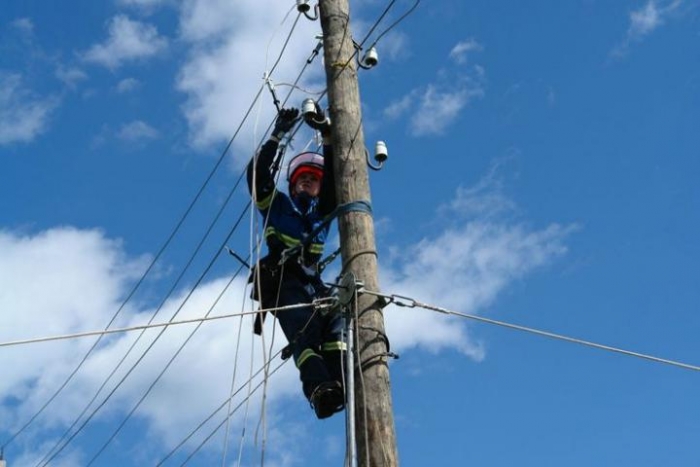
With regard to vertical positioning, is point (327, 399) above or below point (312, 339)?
below

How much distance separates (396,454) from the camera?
514 cm

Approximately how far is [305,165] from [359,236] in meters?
1.79

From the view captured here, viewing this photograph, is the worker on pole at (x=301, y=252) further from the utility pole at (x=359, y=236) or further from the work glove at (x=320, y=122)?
the utility pole at (x=359, y=236)

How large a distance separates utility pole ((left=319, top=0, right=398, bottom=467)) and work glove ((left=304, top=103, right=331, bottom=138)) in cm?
17

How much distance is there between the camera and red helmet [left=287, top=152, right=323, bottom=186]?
7.55m

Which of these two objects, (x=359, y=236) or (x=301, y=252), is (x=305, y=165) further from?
(x=359, y=236)

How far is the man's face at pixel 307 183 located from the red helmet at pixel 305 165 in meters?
0.03

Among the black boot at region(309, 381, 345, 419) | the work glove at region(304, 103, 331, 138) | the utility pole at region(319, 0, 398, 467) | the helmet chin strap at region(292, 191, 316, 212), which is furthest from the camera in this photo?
the helmet chin strap at region(292, 191, 316, 212)

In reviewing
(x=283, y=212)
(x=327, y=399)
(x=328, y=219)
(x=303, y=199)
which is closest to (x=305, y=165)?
(x=303, y=199)

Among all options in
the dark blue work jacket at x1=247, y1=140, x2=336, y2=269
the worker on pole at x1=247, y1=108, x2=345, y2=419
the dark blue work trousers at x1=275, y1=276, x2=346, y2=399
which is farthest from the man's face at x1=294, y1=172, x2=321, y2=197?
the dark blue work trousers at x1=275, y1=276, x2=346, y2=399

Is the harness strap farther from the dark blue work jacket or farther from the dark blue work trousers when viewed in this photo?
the dark blue work trousers

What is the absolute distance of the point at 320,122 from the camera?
6.72 meters

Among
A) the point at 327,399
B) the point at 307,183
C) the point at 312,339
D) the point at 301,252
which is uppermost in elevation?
the point at 307,183

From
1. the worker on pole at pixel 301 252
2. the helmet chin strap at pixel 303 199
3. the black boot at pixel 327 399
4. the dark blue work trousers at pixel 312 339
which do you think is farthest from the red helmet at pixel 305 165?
the black boot at pixel 327 399
